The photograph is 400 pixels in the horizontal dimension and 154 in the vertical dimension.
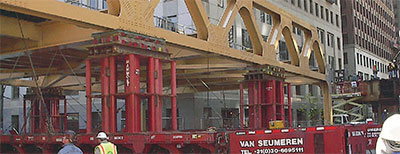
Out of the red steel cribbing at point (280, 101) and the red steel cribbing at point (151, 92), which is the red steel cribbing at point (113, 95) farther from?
the red steel cribbing at point (280, 101)

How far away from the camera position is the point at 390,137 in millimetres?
3191

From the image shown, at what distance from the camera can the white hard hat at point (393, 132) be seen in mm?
3128

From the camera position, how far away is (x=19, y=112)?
4203 centimetres

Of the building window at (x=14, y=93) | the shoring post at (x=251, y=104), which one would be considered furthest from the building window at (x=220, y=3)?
the building window at (x=14, y=93)

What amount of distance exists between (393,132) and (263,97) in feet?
80.6

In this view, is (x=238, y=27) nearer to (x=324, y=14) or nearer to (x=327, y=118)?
(x=327, y=118)

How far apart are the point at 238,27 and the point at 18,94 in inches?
781

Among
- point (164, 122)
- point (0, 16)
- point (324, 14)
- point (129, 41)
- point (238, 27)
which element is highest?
A: point (324, 14)

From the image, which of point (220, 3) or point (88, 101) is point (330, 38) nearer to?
point (220, 3)

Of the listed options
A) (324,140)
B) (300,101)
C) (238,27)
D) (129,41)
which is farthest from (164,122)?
(324,140)

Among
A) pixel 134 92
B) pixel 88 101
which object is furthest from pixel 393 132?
pixel 88 101

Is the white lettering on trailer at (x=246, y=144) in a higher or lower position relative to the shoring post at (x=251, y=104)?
lower

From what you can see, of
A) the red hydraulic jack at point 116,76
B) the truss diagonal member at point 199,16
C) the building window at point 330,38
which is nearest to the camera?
the red hydraulic jack at point 116,76

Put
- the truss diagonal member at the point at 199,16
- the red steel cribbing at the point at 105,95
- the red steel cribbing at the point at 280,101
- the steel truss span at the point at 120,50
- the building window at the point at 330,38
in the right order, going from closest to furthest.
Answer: the steel truss span at the point at 120,50 < the red steel cribbing at the point at 105,95 < the truss diagonal member at the point at 199,16 < the red steel cribbing at the point at 280,101 < the building window at the point at 330,38
